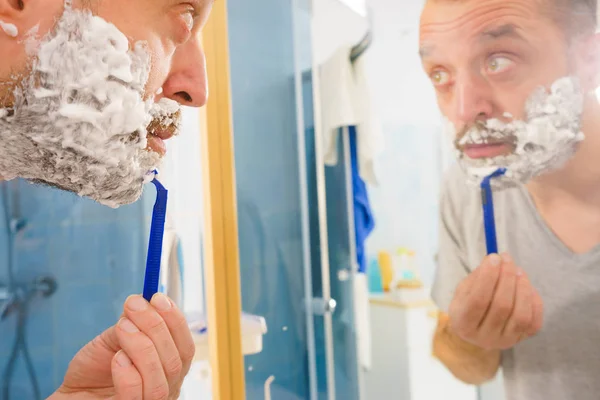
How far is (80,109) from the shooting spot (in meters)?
0.56

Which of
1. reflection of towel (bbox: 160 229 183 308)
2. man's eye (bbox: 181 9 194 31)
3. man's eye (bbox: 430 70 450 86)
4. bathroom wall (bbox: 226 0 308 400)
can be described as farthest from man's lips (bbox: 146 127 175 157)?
man's eye (bbox: 430 70 450 86)

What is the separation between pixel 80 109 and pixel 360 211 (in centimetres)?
61

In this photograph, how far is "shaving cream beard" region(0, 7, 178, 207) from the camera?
1.82 ft

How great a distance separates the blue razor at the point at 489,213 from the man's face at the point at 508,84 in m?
0.02

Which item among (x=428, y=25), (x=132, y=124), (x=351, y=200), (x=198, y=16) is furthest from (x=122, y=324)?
(x=428, y=25)

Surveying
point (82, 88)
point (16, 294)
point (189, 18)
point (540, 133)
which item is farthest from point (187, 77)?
point (16, 294)

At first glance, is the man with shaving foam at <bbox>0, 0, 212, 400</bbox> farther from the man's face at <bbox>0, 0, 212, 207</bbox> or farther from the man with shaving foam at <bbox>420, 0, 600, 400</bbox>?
the man with shaving foam at <bbox>420, 0, 600, 400</bbox>

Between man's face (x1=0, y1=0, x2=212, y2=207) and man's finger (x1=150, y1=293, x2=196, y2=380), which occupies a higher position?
man's face (x1=0, y1=0, x2=212, y2=207)

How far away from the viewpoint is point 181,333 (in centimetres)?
68

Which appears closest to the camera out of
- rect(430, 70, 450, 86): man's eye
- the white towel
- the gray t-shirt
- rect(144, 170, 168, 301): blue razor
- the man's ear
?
the man's ear

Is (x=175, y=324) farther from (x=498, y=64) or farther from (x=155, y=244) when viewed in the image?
(x=498, y=64)

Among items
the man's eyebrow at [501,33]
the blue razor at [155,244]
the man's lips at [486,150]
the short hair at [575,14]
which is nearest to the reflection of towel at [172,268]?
the blue razor at [155,244]

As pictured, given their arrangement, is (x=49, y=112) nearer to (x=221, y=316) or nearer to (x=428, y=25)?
(x=221, y=316)

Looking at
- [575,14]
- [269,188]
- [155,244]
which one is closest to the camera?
[155,244]
